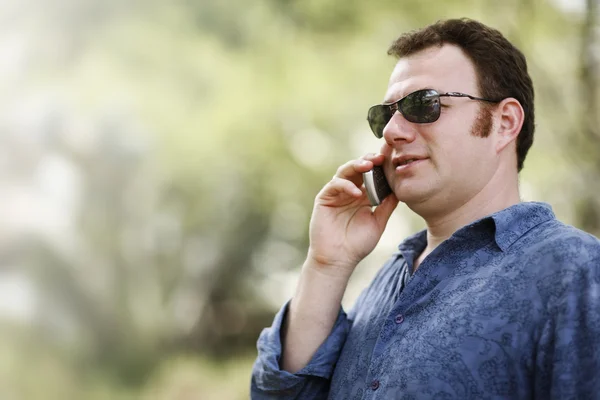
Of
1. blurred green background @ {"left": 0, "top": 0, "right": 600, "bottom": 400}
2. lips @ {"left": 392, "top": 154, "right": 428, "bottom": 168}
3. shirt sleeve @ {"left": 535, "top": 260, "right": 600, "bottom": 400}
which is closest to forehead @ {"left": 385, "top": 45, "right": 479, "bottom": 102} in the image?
lips @ {"left": 392, "top": 154, "right": 428, "bottom": 168}

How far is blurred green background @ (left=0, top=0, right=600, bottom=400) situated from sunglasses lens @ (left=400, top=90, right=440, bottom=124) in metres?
4.65

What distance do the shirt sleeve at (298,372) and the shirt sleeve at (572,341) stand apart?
0.53 meters

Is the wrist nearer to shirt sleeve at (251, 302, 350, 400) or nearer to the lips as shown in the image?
shirt sleeve at (251, 302, 350, 400)

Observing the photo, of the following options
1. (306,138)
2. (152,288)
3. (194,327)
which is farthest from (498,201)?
(194,327)

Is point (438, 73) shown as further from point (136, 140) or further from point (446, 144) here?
point (136, 140)

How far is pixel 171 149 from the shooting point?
7.58m

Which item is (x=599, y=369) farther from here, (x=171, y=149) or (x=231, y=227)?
(x=231, y=227)

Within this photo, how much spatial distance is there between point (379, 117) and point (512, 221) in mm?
448

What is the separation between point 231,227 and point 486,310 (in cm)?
815

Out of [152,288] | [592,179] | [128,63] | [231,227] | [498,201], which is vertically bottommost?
[498,201]

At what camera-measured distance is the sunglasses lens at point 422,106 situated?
1.45 metres

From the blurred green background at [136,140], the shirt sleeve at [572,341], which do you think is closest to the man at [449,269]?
the shirt sleeve at [572,341]

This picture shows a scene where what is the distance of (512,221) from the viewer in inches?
52.2

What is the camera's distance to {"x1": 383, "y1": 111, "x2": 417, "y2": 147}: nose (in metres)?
1.49
